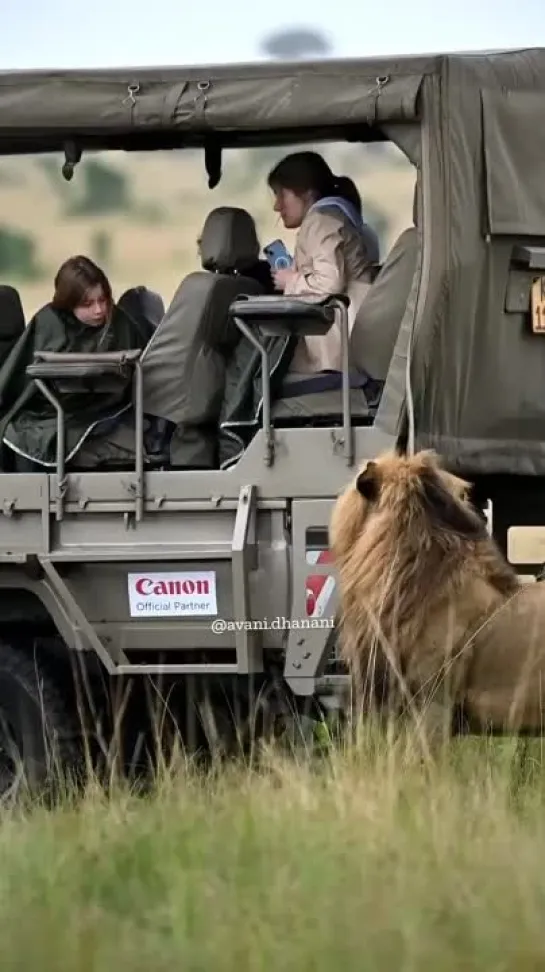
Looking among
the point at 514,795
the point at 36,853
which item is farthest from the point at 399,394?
the point at 36,853

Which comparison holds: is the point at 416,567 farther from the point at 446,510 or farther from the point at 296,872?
the point at 296,872

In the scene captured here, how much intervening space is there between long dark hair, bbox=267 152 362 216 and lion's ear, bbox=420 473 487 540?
180 centimetres

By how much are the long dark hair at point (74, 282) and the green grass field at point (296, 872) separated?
7.03 ft

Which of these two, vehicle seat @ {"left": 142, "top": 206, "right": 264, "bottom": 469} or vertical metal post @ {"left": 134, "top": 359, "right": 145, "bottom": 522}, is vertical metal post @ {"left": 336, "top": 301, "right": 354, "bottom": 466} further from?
vertical metal post @ {"left": 134, "top": 359, "right": 145, "bottom": 522}

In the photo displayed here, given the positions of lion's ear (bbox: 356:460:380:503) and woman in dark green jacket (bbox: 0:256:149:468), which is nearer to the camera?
lion's ear (bbox: 356:460:380:503)

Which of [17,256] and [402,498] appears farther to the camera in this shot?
[17,256]

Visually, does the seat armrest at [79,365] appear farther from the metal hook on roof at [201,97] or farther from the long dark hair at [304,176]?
the long dark hair at [304,176]

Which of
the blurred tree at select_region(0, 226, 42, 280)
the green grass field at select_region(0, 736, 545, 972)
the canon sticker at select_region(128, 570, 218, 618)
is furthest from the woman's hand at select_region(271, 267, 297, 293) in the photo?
the green grass field at select_region(0, 736, 545, 972)

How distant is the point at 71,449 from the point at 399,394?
1.24 meters

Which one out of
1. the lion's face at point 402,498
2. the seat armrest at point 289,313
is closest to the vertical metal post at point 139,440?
the seat armrest at point 289,313

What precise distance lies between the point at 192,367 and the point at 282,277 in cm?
61

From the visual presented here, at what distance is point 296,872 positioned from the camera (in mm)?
4789

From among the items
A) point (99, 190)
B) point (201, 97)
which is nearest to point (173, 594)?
point (201, 97)

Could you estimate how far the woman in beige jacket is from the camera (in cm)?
711
